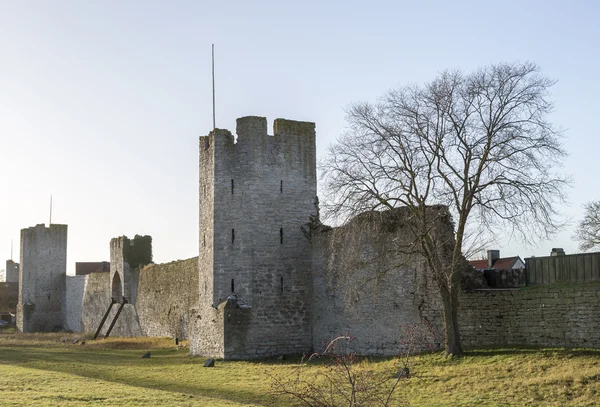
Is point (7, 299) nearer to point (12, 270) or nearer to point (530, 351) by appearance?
point (12, 270)

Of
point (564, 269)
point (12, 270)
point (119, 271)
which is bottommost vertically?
point (564, 269)

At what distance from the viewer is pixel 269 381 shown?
19.7m

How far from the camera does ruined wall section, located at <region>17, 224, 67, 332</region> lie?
56.6m

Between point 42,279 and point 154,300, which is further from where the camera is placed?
point 42,279

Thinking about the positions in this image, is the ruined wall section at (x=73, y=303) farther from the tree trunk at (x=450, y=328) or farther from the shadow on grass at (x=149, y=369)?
the tree trunk at (x=450, y=328)

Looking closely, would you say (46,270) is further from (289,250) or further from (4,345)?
(289,250)

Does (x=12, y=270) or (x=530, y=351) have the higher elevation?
(x=12, y=270)

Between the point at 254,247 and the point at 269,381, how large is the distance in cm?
733

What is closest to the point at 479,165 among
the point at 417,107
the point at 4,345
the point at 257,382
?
the point at 417,107

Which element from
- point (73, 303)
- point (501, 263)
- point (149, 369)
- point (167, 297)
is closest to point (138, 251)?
Result: point (167, 297)

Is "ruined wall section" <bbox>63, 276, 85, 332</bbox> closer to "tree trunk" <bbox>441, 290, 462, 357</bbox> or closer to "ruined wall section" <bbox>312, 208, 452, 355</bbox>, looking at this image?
"ruined wall section" <bbox>312, 208, 452, 355</bbox>

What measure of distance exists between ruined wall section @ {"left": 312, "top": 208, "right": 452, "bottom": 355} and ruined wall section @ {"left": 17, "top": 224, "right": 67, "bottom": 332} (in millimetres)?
36581

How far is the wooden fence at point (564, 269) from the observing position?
18.0 metres

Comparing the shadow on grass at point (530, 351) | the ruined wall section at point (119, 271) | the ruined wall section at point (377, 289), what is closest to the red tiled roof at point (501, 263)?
the ruined wall section at point (119, 271)
